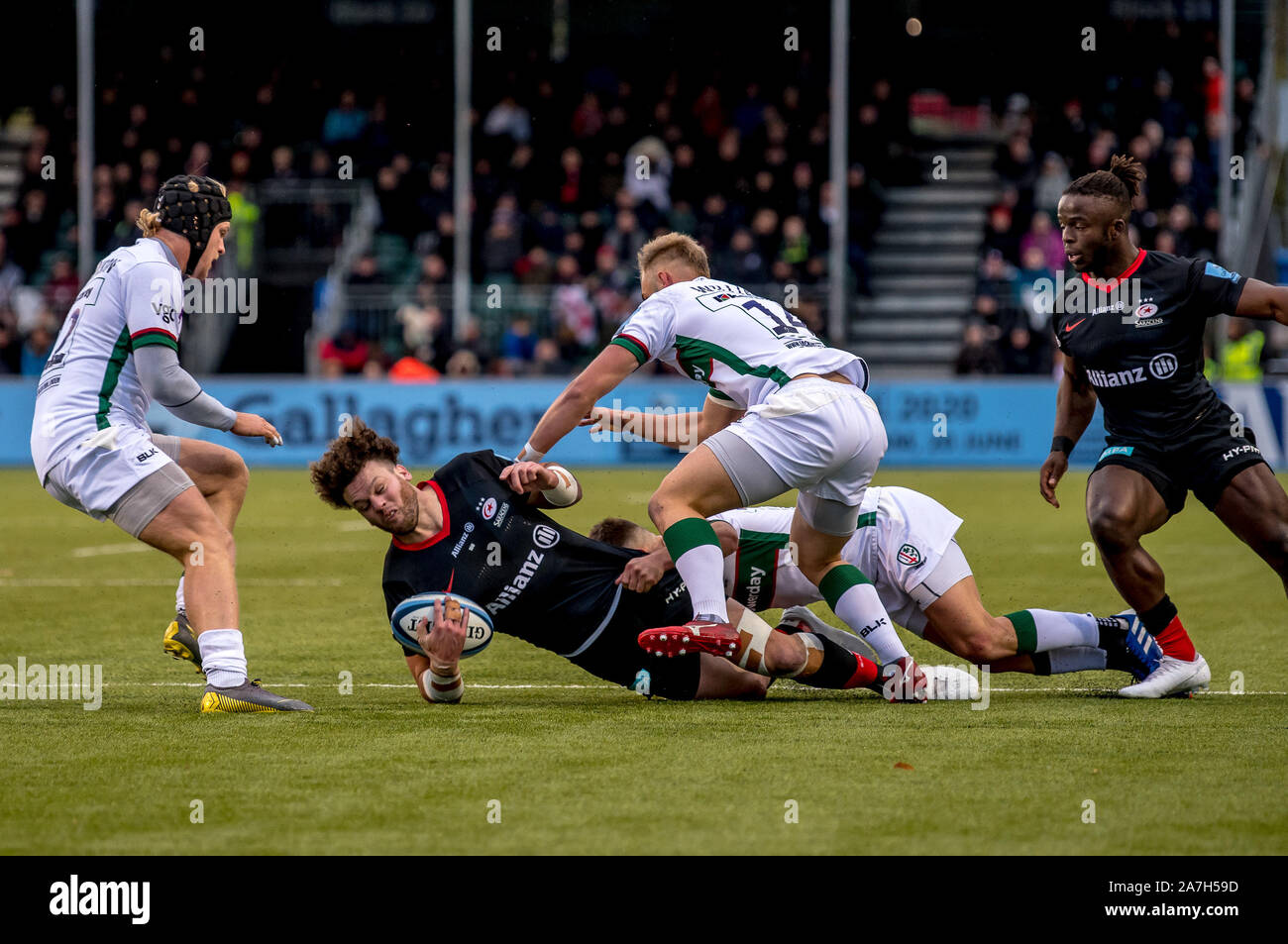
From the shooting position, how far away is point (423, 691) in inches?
267

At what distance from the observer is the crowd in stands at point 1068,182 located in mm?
22297

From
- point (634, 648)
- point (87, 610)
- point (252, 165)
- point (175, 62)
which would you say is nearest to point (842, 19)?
point (252, 165)

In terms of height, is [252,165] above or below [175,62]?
below

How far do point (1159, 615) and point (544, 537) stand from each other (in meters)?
2.46

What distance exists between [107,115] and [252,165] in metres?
2.71

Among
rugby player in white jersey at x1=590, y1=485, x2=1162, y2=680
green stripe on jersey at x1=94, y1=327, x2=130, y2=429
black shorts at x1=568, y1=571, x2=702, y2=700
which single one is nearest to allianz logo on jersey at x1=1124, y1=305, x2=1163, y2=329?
rugby player in white jersey at x1=590, y1=485, x2=1162, y2=680

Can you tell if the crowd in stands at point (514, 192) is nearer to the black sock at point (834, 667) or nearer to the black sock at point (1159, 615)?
the black sock at point (1159, 615)

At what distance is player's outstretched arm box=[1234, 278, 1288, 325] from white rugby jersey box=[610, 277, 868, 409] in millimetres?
1498

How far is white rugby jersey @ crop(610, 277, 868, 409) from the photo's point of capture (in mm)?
6699

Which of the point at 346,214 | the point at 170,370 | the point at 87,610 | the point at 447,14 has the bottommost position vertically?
the point at 87,610

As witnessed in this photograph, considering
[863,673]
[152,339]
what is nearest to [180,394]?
[152,339]

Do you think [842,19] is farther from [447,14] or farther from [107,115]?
[107,115]

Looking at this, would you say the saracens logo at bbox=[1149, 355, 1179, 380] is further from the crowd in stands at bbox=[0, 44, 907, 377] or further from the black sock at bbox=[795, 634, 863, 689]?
the crowd in stands at bbox=[0, 44, 907, 377]

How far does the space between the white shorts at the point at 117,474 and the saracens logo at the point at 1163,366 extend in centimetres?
384
